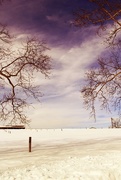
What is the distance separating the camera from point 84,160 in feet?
36.0

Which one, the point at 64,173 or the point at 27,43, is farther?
the point at 27,43

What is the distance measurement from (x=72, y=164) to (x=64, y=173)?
1486mm

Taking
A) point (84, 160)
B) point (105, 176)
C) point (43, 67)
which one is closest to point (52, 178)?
point (105, 176)

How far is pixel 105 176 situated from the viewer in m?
8.62

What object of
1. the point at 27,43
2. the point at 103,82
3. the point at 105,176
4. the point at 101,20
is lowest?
the point at 105,176

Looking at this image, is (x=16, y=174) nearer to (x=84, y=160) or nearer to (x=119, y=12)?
(x=84, y=160)

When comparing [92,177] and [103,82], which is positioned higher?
[103,82]

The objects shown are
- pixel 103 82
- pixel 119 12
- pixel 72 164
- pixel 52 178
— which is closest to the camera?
pixel 52 178

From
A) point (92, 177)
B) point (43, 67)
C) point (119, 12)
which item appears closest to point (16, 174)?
point (92, 177)

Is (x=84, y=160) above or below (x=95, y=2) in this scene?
below

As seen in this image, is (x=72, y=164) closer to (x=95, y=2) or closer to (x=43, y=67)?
(x=43, y=67)

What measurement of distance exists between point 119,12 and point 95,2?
127 centimetres

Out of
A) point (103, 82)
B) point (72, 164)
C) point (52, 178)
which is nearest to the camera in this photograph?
point (52, 178)

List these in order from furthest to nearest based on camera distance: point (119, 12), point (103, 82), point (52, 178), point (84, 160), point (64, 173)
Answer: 1. point (103, 82)
2. point (119, 12)
3. point (84, 160)
4. point (64, 173)
5. point (52, 178)
